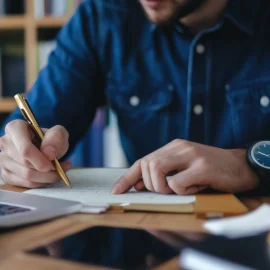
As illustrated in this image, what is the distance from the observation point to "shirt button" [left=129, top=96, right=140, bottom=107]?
1336 millimetres

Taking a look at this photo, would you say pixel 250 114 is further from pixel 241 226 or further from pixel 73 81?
pixel 241 226

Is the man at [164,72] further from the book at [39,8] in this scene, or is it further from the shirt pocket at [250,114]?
the book at [39,8]

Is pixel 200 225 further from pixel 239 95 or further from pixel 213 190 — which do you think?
pixel 239 95

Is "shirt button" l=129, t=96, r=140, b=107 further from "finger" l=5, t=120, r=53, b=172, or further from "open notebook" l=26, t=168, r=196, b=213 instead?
"finger" l=5, t=120, r=53, b=172

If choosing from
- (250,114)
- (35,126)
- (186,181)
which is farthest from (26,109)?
(250,114)

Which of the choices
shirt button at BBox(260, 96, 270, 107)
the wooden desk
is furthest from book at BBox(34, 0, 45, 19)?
the wooden desk

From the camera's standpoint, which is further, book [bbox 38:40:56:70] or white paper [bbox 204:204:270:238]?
book [bbox 38:40:56:70]

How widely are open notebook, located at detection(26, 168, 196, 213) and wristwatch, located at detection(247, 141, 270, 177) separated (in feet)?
0.56

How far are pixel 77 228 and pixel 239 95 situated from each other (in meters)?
0.80

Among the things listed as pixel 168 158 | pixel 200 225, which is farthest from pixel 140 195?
pixel 200 225

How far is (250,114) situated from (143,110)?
11.0 inches

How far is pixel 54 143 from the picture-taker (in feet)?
2.77

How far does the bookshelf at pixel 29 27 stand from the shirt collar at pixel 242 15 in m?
1.00

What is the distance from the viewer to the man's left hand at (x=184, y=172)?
2.49 ft
